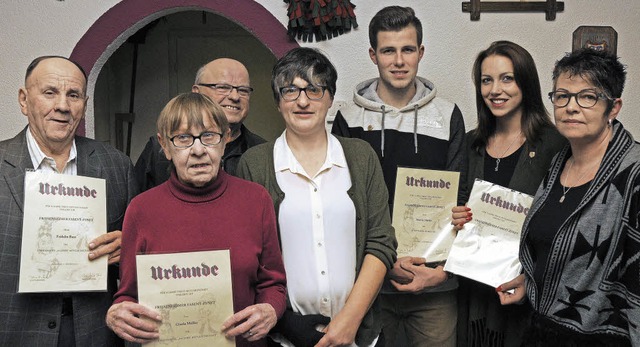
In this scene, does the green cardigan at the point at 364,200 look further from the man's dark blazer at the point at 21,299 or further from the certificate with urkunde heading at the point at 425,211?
the man's dark blazer at the point at 21,299

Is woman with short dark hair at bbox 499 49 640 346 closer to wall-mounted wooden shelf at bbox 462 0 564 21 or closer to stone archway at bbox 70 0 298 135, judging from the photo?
wall-mounted wooden shelf at bbox 462 0 564 21

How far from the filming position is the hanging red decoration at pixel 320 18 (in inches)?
144

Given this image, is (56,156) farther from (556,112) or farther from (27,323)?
(556,112)

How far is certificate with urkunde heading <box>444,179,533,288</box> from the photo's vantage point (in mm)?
2277

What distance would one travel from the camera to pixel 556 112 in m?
2.04

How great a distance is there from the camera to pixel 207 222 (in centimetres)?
180

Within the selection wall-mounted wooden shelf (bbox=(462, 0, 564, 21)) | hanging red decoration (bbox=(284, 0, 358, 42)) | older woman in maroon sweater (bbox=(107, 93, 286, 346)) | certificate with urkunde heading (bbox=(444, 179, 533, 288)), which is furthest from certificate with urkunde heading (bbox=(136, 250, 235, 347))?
wall-mounted wooden shelf (bbox=(462, 0, 564, 21))

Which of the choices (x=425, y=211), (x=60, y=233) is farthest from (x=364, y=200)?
(x=60, y=233)

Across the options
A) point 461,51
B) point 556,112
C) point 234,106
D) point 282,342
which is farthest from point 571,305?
point 461,51

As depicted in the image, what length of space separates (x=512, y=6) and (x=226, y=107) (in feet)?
6.63

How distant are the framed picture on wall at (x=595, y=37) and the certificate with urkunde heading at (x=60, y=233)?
115 inches

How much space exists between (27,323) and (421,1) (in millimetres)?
2747

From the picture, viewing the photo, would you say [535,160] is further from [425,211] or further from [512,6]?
[512,6]

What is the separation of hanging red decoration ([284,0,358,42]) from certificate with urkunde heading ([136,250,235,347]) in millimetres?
2240
